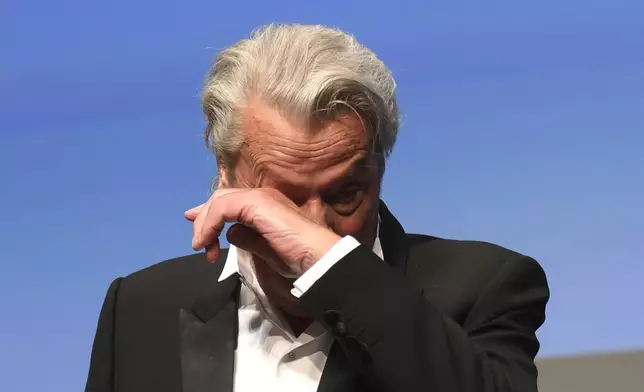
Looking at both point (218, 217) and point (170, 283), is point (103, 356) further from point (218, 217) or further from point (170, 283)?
point (218, 217)

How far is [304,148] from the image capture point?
1380 millimetres

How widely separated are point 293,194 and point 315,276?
0.48 ft

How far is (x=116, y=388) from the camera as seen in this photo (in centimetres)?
162

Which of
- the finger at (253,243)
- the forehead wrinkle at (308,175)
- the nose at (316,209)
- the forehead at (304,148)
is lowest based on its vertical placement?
the finger at (253,243)

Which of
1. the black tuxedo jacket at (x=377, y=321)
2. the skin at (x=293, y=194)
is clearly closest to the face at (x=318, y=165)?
the skin at (x=293, y=194)

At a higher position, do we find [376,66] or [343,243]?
[376,66]

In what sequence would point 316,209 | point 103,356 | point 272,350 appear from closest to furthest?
1. point 316,209
2. point 272,350
3. point 103,356

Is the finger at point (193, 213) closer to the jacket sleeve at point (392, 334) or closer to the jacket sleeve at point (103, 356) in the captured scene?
the jacket sleeve at point (392, 334)

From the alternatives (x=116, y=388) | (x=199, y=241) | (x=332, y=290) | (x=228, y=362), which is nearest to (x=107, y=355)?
(x=116, y=388)

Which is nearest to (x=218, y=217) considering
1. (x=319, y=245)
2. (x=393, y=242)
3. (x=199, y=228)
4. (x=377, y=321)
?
(x=199, y=228)

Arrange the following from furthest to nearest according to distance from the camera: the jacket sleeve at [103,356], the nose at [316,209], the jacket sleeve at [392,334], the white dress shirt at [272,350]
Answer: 1. the jacket sleeve at [103,356]
2. the white dress shirt at [272,350]
3. the nose at [316,209]
4. the jacket sleeve at [392,334]

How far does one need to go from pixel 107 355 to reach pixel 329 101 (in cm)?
58

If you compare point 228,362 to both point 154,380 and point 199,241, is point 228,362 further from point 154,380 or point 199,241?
point 199,241

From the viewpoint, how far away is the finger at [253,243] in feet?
4.50
